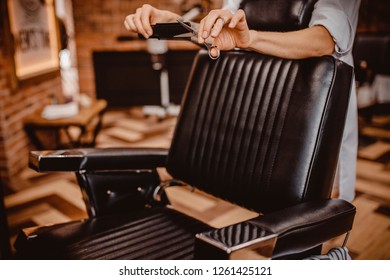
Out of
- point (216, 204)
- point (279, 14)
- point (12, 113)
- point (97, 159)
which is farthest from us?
point (12, 113)

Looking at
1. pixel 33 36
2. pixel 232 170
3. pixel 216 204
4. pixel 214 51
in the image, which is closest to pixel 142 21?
pixel 214 51

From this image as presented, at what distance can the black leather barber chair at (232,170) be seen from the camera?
30.9 inches

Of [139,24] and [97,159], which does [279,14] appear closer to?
[139,24]

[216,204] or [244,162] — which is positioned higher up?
[244,162]

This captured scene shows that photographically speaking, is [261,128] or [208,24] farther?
[261,128]

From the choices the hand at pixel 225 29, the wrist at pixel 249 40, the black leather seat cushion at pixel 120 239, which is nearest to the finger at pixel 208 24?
the hand at pixel 225 29

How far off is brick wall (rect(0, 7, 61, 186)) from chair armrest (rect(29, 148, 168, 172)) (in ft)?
5.82

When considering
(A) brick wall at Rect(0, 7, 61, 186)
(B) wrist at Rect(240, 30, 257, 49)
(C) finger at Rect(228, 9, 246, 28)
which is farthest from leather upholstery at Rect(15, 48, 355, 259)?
(A) brick wall at Rect(0, 7, 61, 186)

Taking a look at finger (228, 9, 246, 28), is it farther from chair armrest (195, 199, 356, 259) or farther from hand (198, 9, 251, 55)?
chair armrest (195, 199, 356, 259)

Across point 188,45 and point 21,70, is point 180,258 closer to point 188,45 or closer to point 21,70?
point 21,70

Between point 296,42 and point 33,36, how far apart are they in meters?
2.73

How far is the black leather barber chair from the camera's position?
0.78 metres

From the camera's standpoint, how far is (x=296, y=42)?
937 millimetres

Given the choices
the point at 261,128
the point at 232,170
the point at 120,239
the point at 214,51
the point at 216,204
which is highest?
the point at 214,51
